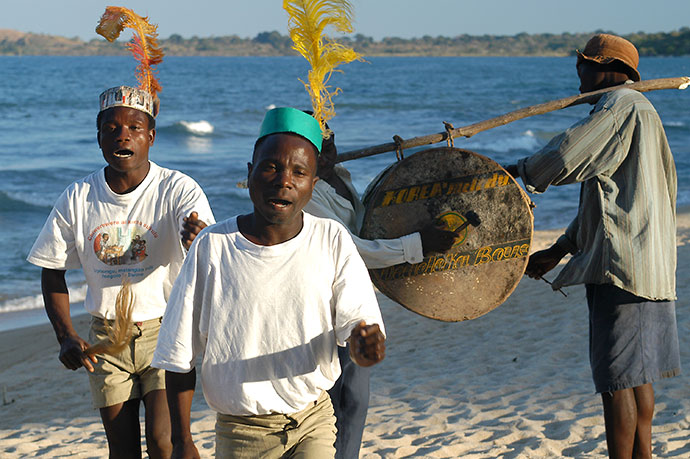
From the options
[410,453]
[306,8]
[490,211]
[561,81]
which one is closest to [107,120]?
[306,8]

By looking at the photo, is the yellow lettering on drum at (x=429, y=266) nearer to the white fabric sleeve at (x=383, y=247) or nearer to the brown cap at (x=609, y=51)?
the white fabric sleeve at (x=383, y=247)

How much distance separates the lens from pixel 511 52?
170500mm

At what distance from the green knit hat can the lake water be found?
22.1ft

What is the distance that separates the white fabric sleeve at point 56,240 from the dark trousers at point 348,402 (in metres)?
1.22

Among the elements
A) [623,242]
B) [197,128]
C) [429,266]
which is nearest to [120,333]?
[429,266]

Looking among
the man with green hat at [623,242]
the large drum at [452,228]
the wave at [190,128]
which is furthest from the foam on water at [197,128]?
the man with green hat at [623,242]

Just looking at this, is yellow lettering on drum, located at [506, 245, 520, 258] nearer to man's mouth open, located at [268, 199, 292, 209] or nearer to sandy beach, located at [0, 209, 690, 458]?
sandy beach, located at [0, 209, 690, 458]

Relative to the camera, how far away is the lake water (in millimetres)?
14727

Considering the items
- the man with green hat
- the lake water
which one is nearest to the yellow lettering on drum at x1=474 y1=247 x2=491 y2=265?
the man with green hat

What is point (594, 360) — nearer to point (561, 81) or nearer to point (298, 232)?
point (298, 232)

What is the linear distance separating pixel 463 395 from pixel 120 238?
336 cm

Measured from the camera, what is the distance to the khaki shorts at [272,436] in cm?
239

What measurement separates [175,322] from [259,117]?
116 feet

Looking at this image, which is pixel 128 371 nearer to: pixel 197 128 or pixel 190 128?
pixel 190 128
